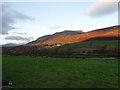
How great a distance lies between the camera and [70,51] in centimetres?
9244

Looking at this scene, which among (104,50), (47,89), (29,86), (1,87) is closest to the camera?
(1,87)

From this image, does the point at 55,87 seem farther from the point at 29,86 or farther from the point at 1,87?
the point at 1,87

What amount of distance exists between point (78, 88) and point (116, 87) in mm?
4396

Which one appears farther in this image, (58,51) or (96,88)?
(58,51)

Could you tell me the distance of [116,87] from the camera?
586 inches

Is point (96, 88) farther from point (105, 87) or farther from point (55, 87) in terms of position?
point (55, 87)

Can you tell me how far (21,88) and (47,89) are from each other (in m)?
2.83

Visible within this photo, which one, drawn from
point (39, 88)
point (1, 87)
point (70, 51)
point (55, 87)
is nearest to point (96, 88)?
point (55, 87)

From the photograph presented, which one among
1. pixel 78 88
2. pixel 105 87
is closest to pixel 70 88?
pixel 78 88

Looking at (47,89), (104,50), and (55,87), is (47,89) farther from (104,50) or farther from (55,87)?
(104,50)

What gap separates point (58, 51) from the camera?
9494 cm

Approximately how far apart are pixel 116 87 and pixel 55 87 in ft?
22.7

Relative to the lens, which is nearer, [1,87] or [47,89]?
[1,87]

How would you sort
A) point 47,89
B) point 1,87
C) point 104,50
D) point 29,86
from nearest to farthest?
point 1,87, point 47,89, point 29,86, point 104,50
